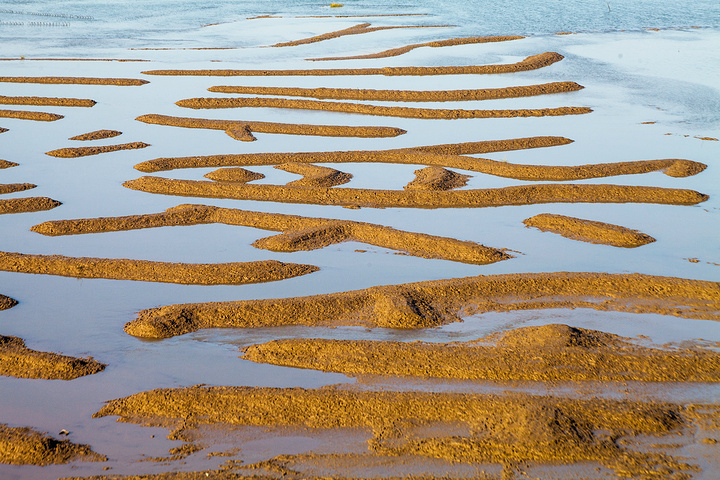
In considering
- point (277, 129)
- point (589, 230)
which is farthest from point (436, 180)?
point (277, 129)

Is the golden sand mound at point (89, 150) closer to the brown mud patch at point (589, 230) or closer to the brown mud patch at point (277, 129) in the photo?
the brown mud patch at point (277, 129)

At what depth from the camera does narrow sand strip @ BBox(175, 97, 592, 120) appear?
67.4 feet

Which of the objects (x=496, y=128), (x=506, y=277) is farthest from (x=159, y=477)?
(x=496, y=128)

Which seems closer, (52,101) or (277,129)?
(277,129)

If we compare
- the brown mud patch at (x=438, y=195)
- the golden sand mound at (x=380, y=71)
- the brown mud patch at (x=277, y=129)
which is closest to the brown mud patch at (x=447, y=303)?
the brown mud patch at (x=438, y=195)

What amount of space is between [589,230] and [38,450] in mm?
8455

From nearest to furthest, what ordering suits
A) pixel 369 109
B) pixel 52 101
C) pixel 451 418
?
pixel 451 418, pixel 369 109, pixel 52 101

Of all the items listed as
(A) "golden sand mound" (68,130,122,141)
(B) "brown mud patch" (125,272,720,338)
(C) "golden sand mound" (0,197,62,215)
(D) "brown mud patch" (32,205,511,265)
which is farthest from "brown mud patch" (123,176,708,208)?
(A) "golden sand mound" (68,130,122,141)

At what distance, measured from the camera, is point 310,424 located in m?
6.10

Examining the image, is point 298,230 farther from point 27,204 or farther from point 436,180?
point 27,204

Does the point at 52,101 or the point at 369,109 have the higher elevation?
the point at 52,101

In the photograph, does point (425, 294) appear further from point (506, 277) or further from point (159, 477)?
A: point (159, 477)

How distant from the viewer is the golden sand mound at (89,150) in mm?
16094

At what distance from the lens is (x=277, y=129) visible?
60.4ft
